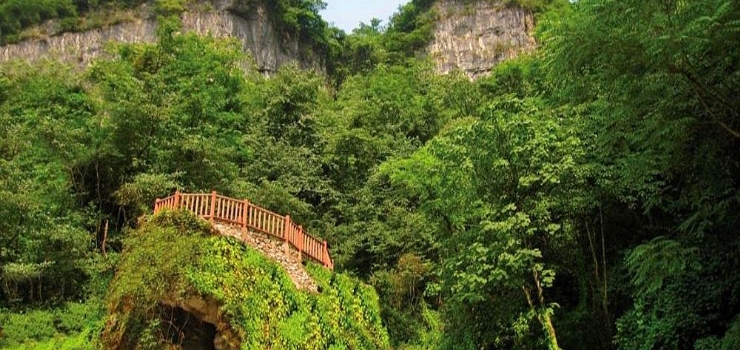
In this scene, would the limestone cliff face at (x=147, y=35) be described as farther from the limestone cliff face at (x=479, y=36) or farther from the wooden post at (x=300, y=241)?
the wooden post at (x=300, y=241)

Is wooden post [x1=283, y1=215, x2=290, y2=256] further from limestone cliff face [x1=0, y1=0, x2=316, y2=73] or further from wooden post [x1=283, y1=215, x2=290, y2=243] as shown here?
limestone cliff face [x1=0, y1=0, x2=316, y2=73]

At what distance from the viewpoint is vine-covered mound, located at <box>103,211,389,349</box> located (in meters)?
11.2

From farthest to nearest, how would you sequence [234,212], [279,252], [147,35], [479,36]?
[479,36] → [147,35] → [279,252] → [234,212]

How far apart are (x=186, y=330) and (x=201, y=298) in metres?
1.06

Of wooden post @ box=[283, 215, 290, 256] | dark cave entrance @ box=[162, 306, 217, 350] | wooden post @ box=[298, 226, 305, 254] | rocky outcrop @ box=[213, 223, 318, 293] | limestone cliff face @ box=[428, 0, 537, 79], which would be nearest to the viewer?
dark cave entrance @ box=[162, 306, 217, 350]

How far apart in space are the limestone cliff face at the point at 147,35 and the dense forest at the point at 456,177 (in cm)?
662

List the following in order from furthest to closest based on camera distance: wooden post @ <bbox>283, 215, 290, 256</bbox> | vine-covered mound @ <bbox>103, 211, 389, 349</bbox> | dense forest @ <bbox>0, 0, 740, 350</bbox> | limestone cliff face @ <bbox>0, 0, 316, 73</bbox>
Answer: limestone cliff face @ <bbox>0, 0, 316, 73</bbox> → wooden post @ <bbox>283, 215, 290, 256</bbox> → vine-covered mound @ <bbox>103, 211, 389, 349</bbox> → dense forest @ <bbox>0, 0, 740, 350</bbox>

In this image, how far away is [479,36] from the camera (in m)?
42.8

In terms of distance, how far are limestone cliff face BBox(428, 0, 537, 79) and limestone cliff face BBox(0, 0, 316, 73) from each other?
39.5 ft

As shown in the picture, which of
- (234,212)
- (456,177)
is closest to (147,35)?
(234,212)

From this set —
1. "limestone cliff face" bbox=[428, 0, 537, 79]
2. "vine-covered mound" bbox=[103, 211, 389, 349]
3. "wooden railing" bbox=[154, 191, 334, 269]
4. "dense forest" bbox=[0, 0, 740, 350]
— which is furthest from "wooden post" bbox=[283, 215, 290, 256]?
"limestone cliff face" bbox=[428, 0, 537, 79]

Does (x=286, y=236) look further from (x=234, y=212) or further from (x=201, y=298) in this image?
(x=201, y=298)

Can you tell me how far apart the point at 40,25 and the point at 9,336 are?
1052 inches

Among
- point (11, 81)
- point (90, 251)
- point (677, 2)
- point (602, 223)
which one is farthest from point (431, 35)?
point (677, 2)
